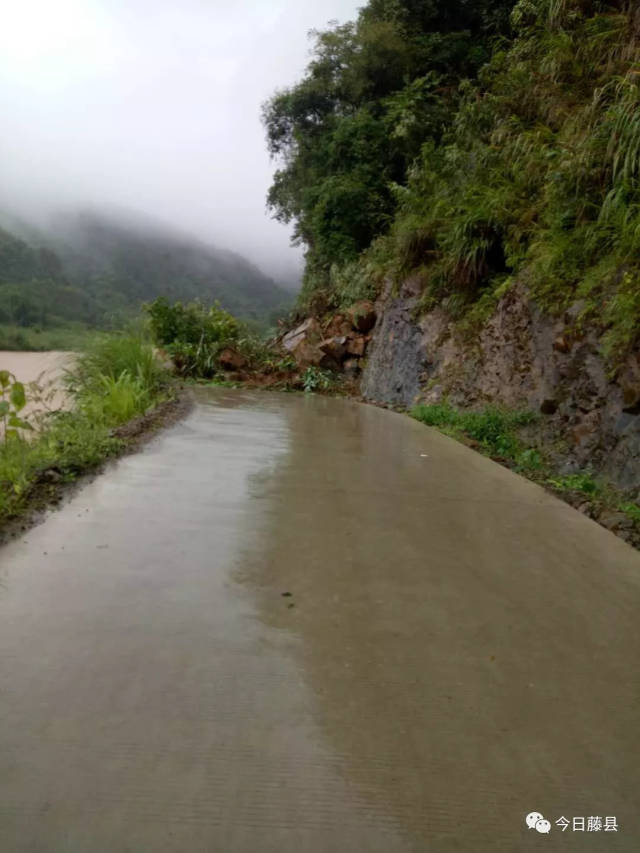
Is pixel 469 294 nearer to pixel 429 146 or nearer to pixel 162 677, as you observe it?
pixel 429 146

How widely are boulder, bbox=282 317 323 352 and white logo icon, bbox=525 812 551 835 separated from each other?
1379 cm

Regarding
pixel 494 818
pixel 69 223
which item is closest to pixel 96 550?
pixel 494 818

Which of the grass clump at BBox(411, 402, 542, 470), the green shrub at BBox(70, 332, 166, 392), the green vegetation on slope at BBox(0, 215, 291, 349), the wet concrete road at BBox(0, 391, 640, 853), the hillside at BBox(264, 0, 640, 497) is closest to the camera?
the wet concrete road at BBox(0, 391, 640, 853)

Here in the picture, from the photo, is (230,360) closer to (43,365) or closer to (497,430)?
(43,365)

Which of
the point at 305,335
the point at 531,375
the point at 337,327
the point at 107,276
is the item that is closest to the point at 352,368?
the point at 337,327

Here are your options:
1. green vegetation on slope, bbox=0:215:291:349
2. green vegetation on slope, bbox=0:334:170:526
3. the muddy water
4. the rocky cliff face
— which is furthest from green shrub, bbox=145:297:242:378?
the muddy water

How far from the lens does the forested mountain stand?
45.0 feet

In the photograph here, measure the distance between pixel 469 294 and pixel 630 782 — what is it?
28.8 feet

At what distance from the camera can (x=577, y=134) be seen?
8.16 m

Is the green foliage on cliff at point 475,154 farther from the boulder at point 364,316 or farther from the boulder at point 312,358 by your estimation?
the boulder at point 312,358

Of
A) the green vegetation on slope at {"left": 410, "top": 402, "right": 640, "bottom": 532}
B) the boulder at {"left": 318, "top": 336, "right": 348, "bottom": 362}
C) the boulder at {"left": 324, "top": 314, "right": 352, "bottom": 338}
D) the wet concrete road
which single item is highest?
the boulder at {"left": 324, "top": 314, "right": 352, "bottom": 338}

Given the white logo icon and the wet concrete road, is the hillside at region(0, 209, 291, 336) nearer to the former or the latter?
the wet concrete road

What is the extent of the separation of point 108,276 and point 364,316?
1123 inches

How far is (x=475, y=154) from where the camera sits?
37.2ft
